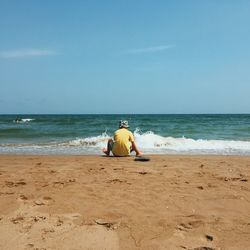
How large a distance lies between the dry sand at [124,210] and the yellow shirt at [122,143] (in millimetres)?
3162

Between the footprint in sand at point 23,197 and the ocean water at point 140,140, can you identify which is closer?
the footprint in sand at point 23,197

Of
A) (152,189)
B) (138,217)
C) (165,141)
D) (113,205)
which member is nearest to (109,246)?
(138,217)

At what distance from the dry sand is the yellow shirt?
3162 mm

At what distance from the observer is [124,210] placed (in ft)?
15.7

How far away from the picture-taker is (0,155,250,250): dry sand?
3.95 m

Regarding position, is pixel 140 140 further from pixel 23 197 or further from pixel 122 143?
pixel 23 197

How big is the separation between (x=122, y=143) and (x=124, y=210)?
5718 millimetres

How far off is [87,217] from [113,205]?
0.52 metres

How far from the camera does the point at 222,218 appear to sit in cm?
455

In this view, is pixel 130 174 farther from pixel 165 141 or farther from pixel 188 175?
pixel 165 141

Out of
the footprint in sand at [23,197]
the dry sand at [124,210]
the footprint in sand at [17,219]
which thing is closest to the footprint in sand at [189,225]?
the dry sand at [124,210]

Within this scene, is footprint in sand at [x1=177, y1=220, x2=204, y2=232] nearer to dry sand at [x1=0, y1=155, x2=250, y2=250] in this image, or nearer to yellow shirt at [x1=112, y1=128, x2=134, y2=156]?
dry sand at [x1=0, y1=155, x2=250, y2=250]

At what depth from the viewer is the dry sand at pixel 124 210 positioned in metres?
3.95

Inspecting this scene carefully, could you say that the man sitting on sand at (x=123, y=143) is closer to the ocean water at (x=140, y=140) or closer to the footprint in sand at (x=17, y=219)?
the ocean water at (x=140, y=140)
